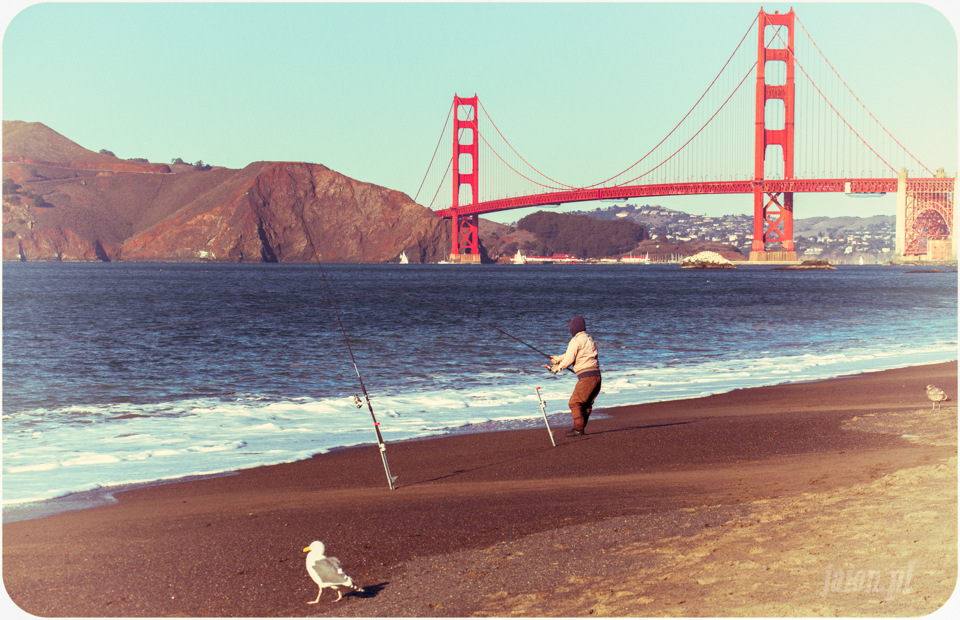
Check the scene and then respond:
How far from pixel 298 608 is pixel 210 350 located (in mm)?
15138

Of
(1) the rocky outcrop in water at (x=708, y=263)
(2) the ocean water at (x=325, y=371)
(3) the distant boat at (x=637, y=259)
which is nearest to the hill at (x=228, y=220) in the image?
(1) the rocky outcrop in water at (x=708, y=263)

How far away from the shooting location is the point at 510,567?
3.90 metres

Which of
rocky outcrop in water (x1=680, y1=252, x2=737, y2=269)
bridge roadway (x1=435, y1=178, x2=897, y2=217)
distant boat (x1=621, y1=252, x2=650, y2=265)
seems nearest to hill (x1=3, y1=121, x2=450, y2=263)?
rocky outcrop in water (x1=680, y1=252, x2=737, y2=269)

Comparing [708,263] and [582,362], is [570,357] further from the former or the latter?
[708,263]

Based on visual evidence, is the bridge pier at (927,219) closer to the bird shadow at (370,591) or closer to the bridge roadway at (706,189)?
the bridge roadway at (706,189)

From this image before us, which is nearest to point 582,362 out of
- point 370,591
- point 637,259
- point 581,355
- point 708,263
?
point 581,355

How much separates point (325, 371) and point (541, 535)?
1020 centimetres

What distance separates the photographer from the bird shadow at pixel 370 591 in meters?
3.65

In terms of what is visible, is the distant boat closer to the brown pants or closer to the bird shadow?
the brown pants

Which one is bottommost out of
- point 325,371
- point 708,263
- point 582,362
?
point 325,371

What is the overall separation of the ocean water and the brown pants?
3.54 feet

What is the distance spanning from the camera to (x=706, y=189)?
56.7m

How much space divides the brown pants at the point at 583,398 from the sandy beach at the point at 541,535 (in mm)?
410

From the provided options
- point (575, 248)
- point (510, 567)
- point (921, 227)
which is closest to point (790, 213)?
point (921, 227)
